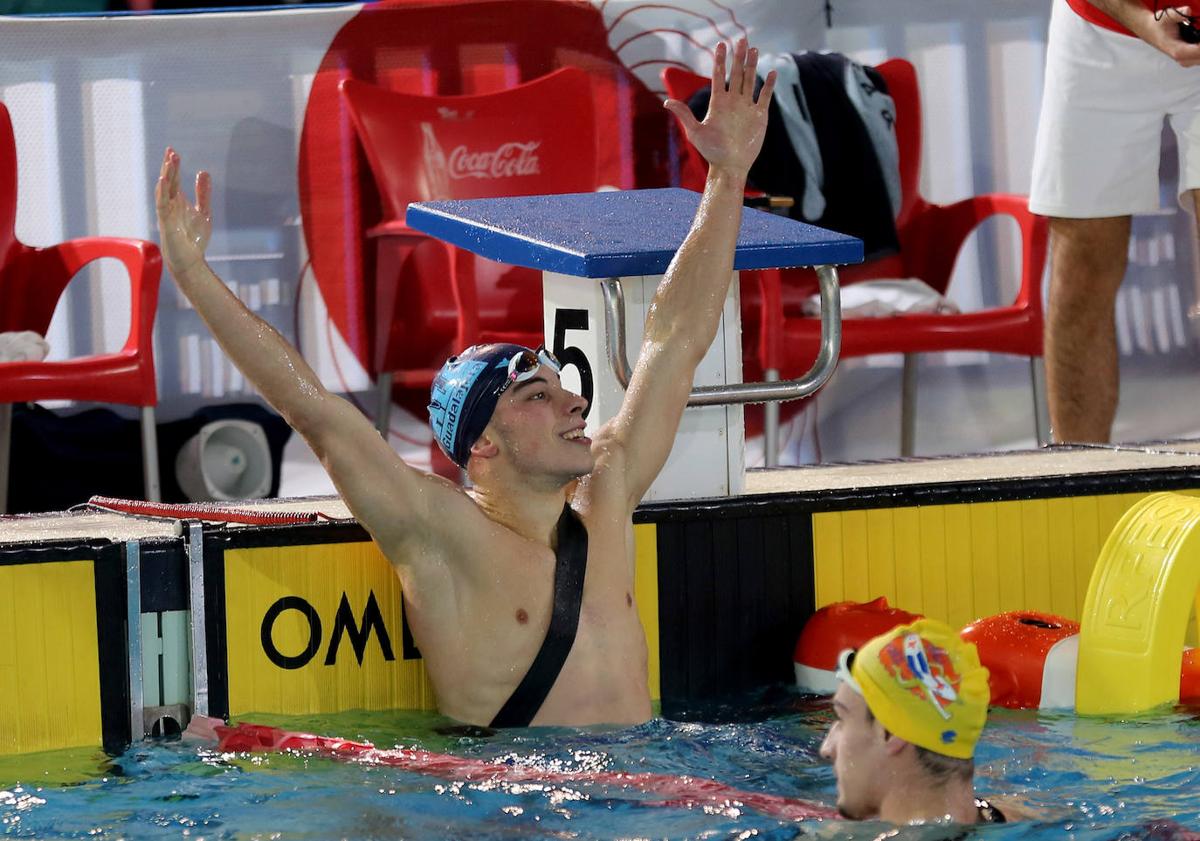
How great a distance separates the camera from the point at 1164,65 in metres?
5.24

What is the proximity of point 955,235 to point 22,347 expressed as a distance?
2931 millimetres

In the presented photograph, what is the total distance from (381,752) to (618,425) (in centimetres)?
81

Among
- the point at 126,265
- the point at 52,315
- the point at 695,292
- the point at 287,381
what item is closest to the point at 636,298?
the point at 695,292

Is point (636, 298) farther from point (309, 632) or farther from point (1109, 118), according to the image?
point (1109, 118)

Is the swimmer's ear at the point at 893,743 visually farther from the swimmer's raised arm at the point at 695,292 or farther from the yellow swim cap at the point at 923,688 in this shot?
the swimmer's raised arm at the point at 695,292

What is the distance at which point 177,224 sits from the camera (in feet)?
11.4

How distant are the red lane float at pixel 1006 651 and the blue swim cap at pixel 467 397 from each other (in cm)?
87

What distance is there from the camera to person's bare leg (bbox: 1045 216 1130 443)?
525 centimetres

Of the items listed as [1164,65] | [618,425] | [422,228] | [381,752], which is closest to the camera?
[381,752]

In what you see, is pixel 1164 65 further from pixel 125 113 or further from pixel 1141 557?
pixel 125 113

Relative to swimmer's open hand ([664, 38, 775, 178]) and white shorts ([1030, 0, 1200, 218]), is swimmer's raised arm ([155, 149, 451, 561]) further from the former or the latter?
white shorts ([1030, 0, 1200, 218])

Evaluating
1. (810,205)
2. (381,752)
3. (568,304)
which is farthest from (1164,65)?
(381,752)

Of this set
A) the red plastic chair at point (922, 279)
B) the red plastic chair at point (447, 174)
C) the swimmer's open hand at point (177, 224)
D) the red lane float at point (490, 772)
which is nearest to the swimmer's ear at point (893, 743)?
the red lane float at point (490, 772)

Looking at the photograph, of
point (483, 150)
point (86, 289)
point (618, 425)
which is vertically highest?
point (483, 150)
